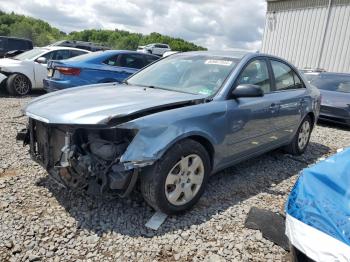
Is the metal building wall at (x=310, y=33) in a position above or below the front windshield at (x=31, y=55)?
above

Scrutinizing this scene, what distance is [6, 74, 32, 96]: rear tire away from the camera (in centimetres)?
958

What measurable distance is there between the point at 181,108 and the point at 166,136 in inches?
15.6

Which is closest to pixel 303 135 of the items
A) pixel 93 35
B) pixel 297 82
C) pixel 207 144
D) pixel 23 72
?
pixel 297 82

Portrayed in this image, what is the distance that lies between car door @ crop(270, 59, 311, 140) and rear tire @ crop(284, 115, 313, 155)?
10.1 inches

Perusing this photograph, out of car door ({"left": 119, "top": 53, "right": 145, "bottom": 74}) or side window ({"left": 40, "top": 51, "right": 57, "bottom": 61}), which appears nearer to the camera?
car door ({"left": 119, "top": 53, "right": 145, "bottom": 74})

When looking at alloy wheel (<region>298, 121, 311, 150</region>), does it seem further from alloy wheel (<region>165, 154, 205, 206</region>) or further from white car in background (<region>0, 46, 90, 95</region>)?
white car in background (<region>0, 46, 90, 95</region>)

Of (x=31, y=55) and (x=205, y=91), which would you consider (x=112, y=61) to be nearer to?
(x=31, y=55)

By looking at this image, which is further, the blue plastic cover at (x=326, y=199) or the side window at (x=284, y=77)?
the side window at (x=284, y=77)

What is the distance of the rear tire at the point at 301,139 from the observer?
5484 millimetres

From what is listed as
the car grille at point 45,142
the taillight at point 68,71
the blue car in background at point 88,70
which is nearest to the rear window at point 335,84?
the blue car in background at point 88,70

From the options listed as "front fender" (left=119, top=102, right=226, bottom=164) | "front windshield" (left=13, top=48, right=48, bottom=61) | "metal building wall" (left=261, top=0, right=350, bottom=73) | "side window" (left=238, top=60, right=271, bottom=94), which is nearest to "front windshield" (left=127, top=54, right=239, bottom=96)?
"side window" (left=238, top=60, right=271, bottom=94)

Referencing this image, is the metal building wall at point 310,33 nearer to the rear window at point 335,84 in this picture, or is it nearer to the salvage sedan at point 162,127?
the rear window at point 335,84

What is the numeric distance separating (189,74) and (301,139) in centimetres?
259

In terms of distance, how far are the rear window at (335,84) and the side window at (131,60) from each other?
197 inches
